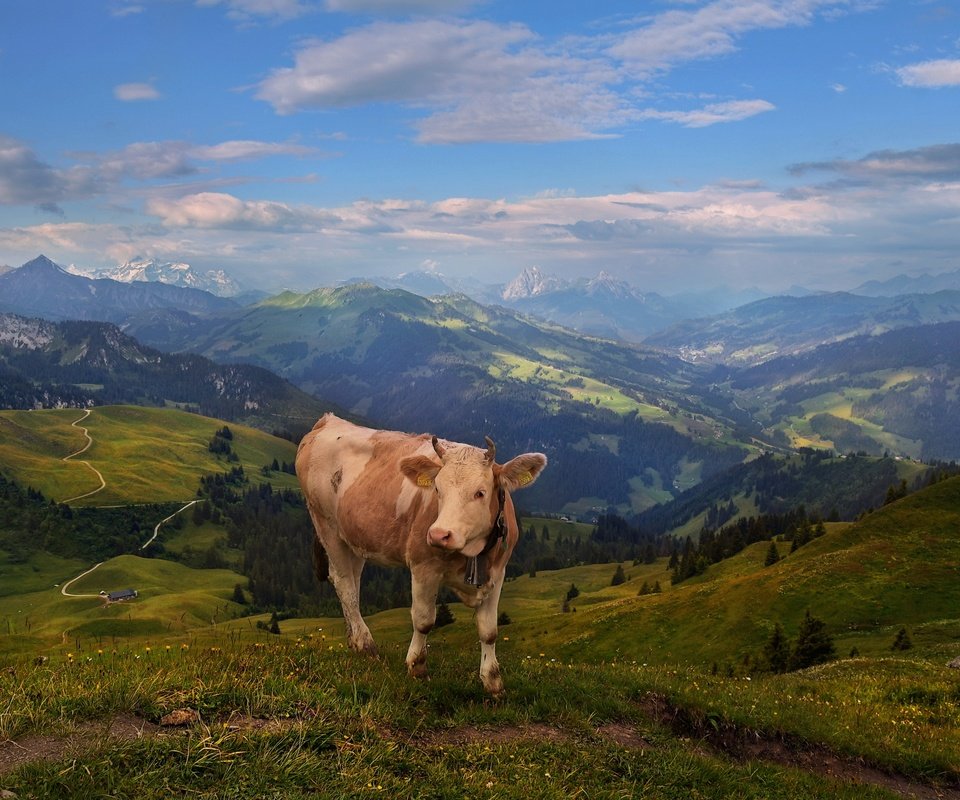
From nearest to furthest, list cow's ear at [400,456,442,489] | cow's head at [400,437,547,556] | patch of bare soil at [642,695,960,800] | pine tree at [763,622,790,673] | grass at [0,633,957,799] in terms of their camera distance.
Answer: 1. grass at [0,633,957,799]
2. cow's head at [400,437,547,556]
3. cow's ear at [400,456,442,489]
4. patch of bare soil at [642,695,960,800]
5. pine tree at [763,622,790,673]

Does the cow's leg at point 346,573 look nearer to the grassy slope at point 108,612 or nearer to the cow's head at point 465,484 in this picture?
the cow's head at point 465,484

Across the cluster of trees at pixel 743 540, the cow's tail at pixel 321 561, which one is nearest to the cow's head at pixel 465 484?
the cow's tail at pixel 321 561

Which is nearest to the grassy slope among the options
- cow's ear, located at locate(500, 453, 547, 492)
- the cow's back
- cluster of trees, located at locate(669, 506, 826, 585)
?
cluster of trees, located at locate(669, 506, 826, 585)

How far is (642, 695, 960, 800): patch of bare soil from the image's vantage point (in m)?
13.2

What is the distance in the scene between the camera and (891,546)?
6706 centimetres

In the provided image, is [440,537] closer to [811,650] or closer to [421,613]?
[421,613]

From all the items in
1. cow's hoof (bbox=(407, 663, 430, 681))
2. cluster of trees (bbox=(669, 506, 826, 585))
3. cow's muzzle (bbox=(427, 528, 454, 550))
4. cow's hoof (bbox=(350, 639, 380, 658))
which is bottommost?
cluster of trees (bbox=(669, 506, 826, 585))

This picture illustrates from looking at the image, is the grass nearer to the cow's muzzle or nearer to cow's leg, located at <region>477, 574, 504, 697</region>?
cow's leg, located at <region>477, 574, 504, 697</region>

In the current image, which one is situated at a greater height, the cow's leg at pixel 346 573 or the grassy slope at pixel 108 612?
the cow's leg at pixel 346 573

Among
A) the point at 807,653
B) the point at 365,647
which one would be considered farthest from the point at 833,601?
the point at 365,647

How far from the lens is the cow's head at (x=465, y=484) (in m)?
11.3

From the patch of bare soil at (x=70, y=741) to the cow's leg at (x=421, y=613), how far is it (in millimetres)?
5243

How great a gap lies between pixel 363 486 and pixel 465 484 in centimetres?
387

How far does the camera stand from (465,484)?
11.8 m
